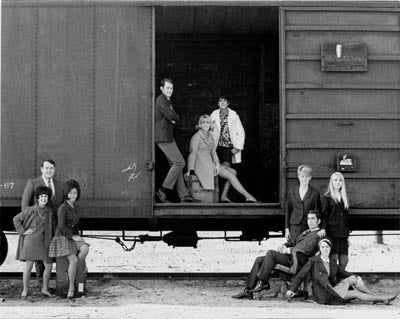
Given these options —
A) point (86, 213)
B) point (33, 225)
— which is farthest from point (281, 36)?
point (33, 225)

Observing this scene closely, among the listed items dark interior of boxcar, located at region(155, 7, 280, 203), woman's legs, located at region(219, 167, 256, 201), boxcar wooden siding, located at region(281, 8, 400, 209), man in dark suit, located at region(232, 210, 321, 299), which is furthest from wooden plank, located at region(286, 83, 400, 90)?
dark interior of boxcar, located at region(155, 7, 280, 203)

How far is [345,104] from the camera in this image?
25.3ft

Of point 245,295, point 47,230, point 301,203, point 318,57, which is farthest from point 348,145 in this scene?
point 47,230

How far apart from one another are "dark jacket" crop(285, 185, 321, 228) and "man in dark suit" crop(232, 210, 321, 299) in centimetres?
13

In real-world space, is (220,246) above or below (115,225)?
below

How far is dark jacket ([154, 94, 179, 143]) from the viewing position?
26.2ft

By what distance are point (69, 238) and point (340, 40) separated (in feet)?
13.0

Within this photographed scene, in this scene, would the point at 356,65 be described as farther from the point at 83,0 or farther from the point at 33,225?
the point at 33,225

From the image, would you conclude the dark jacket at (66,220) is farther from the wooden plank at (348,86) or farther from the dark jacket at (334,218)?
the wooden plank at (348,86)

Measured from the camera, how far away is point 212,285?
27.1 ft

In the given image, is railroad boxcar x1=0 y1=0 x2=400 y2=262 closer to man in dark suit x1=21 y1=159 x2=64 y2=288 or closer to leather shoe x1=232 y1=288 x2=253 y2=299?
Answer: man in dark suit x1=21 y1=159 x2=64 y2=288

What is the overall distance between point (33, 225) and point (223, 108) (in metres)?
3.19

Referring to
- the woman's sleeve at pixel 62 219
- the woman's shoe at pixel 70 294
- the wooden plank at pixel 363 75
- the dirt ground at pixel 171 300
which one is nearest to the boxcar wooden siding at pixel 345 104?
the wooden plank at pixel 363 75

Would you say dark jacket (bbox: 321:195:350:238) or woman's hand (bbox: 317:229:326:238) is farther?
dark jacket (bbox: 321:195:350:238)
